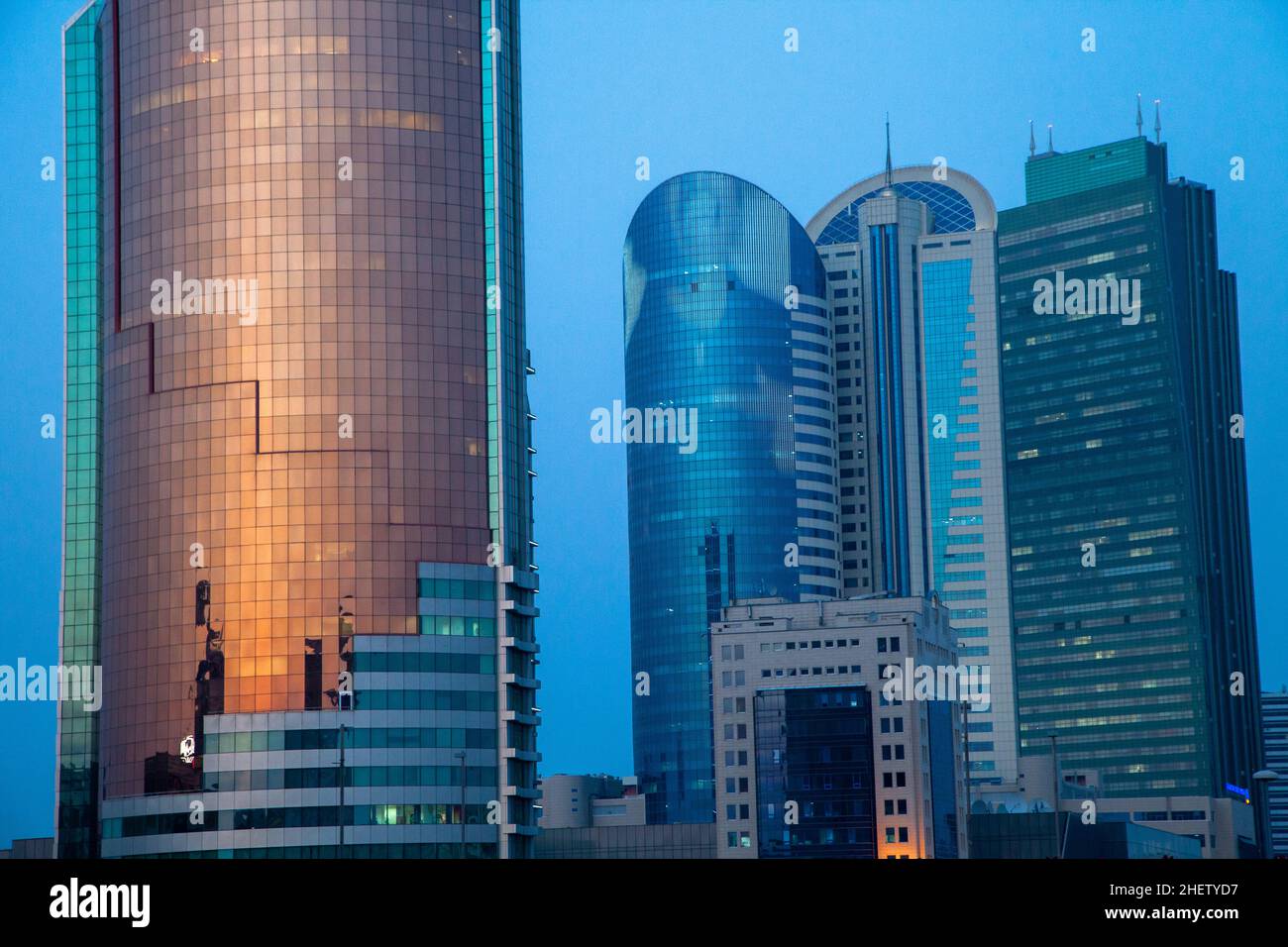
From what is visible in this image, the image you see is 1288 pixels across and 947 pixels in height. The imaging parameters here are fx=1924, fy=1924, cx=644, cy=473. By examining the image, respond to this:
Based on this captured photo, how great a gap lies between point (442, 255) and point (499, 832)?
55303mm

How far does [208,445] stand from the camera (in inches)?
7254

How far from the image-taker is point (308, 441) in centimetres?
18350

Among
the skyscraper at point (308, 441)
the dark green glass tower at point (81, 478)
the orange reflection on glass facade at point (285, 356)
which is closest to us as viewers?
the skyscraper at point (308, 441)

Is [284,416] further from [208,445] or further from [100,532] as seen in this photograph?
[100,532]

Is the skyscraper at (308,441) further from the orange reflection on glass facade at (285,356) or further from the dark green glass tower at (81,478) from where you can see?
the dark green glass tower at (81,478)

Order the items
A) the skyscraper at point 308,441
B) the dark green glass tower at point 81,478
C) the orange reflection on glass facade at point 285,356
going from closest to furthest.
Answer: the skyscraper at point 308,441 < the orange reflection on glass facade at point 285,356 < the dark green glass tower at point 81,478

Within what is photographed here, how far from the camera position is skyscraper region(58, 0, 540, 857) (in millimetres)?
178000

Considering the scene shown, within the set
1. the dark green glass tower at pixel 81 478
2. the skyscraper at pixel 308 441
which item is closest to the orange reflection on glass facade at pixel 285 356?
the skyscraper at pixel 308 441

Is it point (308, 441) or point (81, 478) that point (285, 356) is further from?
point (81, 478)

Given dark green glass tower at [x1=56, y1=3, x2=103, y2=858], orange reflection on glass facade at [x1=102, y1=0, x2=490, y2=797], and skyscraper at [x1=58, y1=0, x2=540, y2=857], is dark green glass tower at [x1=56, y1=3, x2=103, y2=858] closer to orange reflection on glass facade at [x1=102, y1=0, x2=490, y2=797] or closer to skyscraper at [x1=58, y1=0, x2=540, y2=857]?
skyscraper at [x1=58, y1=0, x2=540, y2=857]

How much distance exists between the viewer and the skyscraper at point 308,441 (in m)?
178

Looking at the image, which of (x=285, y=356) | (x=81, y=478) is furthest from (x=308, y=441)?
(x=81, y=478)

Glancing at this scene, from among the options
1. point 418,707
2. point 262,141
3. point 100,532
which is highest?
point 262,141
